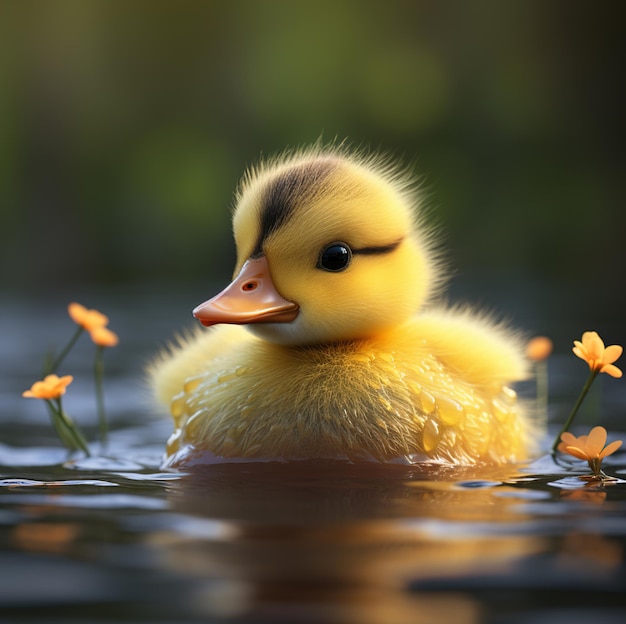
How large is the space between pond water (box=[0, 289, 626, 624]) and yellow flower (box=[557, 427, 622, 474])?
0.24 feet

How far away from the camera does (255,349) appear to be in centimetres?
334

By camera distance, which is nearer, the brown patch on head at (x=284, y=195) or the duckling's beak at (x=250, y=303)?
the duckling's beak at (x=250, y=303)

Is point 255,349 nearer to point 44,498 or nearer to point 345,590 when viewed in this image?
point 44,498

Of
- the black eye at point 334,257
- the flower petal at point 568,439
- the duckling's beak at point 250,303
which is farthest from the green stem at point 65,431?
the flower petal at point 568,439

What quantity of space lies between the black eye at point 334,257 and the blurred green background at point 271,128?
38.1ft

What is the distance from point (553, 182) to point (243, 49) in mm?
5141

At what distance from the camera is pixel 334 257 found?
3.11m

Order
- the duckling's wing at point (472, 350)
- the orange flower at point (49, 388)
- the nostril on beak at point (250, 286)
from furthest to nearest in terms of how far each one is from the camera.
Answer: the duckling's wing at point (472, 350)
the orange flower at point (49, 388)
the nostril on beak at point (250, 286)

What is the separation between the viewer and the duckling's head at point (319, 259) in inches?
120

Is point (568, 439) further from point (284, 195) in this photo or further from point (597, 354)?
point (284, 195)

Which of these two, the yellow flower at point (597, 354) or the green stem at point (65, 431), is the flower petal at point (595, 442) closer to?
the yellow flower at point (597, 354)

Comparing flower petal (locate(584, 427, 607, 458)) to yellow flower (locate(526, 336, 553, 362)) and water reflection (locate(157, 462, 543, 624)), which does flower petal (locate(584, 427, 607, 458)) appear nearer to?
water reflection (locate(157, 462, 543, 624))

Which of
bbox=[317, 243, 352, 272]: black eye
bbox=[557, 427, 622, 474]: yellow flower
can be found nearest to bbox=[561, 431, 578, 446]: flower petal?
bbox=[557, 427, 622, 474]: yellow flower

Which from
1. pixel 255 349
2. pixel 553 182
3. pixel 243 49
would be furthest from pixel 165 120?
pixel 255 349
